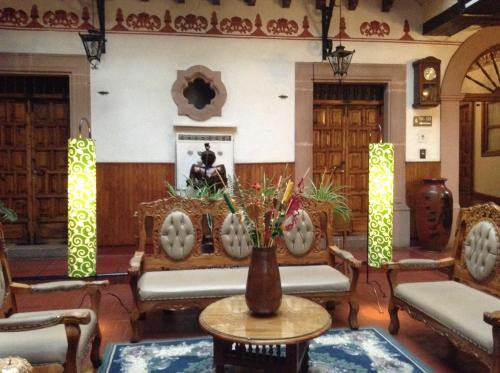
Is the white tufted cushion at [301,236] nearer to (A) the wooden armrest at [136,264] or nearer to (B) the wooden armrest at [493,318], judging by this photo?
(A) the wooden armrest at [136,264]

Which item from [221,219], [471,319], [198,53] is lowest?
[471,319]

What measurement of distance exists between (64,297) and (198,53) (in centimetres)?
354

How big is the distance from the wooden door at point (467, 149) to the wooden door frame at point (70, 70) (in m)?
7.16

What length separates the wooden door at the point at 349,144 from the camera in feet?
21.8

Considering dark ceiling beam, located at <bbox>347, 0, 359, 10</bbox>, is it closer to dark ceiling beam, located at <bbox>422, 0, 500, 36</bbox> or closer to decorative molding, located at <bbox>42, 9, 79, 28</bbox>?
dark ceiling beam, located at <bbox>422, 0, 500, 36</bbox>

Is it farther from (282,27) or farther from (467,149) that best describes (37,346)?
(467,149)

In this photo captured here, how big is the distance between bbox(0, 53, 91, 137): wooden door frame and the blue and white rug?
3617 millimetres

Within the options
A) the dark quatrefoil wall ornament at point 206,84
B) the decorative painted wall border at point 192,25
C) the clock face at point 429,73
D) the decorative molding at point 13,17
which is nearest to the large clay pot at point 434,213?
the clock face at point 429,73

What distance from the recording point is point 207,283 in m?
3.35

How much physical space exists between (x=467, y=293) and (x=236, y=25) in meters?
4.57

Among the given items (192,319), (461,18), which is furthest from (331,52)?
(192,319)

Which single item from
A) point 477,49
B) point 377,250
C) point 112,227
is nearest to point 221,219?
point 377,250

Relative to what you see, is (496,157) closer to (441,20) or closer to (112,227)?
(441,20)

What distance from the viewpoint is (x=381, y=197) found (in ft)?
14.3
